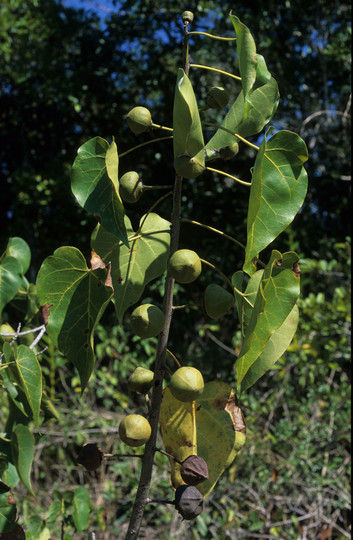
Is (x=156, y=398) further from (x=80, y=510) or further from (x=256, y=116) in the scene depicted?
(x=80, y=510)

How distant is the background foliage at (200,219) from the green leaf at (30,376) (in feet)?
6.05

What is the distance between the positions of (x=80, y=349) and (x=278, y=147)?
1.27 ft

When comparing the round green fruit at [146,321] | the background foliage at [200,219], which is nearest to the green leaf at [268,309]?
the round green fruit at [146,321]

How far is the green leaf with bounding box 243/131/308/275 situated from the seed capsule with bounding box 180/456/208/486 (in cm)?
26

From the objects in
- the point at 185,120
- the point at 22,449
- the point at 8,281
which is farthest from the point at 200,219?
the point at 185,120

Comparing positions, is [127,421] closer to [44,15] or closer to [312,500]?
[312,500]

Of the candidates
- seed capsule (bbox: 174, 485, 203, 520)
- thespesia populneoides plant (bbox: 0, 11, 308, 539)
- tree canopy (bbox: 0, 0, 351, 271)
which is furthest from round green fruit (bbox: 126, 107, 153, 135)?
tree canopy (bbox: 0, 0, 351, 271)

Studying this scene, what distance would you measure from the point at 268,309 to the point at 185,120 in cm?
24

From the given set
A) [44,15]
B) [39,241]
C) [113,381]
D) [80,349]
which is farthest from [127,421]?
[44,15]

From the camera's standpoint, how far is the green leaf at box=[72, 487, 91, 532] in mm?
1256

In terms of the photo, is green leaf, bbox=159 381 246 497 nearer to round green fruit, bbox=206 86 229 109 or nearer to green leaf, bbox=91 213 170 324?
green leaf, bbox=91 213 170 324

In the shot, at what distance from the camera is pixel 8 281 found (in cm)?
103

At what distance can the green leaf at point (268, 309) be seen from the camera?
0.61m

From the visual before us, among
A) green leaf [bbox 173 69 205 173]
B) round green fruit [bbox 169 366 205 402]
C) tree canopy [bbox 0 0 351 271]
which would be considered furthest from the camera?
tree canopy [bbox 0 0 351 271]
